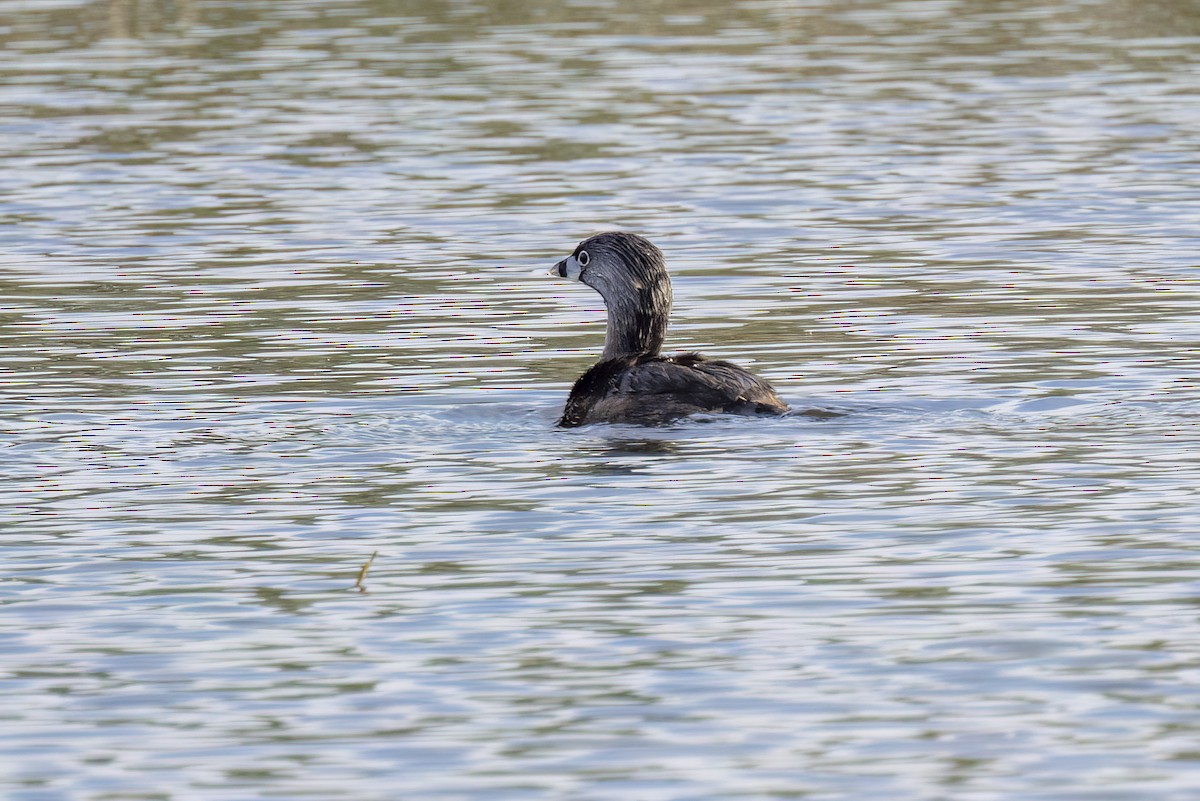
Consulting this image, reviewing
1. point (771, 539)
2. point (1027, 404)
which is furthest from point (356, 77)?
point (771, 539)

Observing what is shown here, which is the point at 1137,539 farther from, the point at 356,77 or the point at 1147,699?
the point at 356,77

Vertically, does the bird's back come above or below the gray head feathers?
below

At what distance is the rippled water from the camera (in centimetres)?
821

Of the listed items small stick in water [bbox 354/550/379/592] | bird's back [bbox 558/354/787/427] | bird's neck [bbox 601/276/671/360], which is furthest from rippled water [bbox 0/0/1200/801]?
bird's neck [bbox 601/276/671/360]

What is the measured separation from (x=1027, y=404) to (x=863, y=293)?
485cm

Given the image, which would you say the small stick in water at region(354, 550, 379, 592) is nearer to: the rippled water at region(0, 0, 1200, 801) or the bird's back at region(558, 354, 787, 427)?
the rippled water at region(0, 0, 1200, 801)

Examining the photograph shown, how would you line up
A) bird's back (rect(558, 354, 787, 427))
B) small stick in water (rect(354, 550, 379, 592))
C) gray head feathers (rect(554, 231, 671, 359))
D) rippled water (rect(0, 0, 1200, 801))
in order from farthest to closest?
gray head feathers (rect(554, 231, 671, 359)) < bird's back (rect(558, 354, 787, 427)) < small stick in water (rect(354, 550, 379, 592)) < rippled water (rect(0, 0, 1200, 801))

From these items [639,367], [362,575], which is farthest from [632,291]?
[362,575]

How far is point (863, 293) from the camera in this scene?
1852 cm

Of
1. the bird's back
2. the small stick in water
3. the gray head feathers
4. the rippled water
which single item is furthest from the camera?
the gray head feathers

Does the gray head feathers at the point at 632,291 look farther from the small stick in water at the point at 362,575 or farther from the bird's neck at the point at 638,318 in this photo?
the small stick in water at the point at 362,575

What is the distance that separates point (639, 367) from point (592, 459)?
121 cm

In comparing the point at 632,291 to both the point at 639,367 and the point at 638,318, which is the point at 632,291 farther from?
the point at 639,367

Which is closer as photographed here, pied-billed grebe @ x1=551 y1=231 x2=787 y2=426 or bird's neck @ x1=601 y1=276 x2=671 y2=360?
pied-billed grebe @ x1=551 y1=231 x2=787 y2=426
